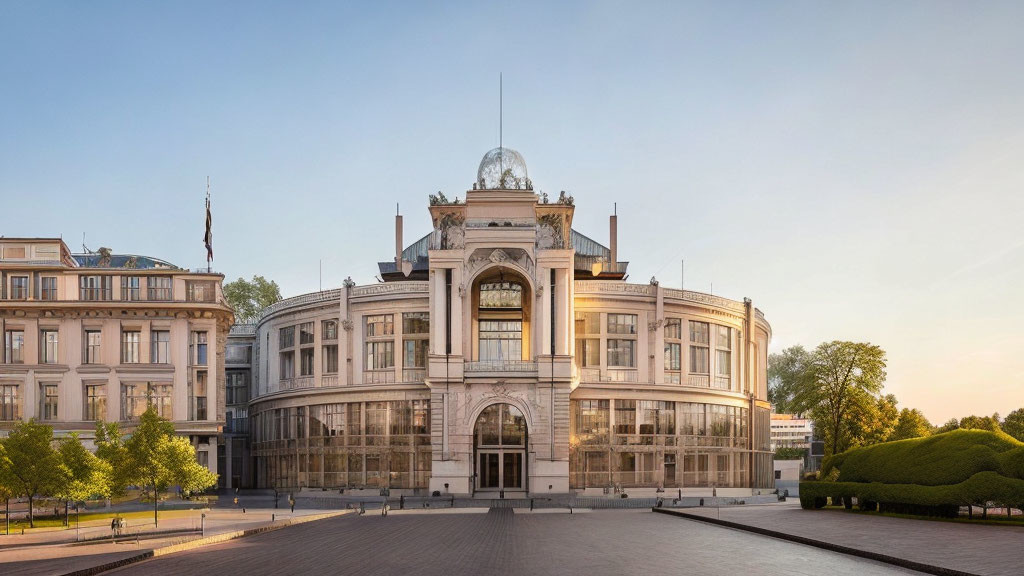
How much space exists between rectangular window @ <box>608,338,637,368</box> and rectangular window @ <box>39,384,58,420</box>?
42575 millimetres

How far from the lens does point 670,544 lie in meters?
35.1

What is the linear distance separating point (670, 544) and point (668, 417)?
4939 centimetres

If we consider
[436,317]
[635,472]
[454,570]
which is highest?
[436,317]

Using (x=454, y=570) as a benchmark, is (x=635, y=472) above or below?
below

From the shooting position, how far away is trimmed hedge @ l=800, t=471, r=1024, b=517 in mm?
40281

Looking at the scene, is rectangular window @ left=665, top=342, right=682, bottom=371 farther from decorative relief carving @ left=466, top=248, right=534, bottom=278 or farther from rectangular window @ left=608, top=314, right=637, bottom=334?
decorative relief carving @ left=466, top=248, right=534, bottom=278

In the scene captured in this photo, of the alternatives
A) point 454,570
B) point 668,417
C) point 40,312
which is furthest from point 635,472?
point 454,570

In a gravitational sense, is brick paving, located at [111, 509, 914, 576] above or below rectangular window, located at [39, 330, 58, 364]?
below

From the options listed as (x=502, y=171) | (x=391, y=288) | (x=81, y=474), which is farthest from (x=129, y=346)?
(x=502, y=171)

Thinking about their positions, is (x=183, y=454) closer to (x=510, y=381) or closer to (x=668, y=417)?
(x=510, y=381)

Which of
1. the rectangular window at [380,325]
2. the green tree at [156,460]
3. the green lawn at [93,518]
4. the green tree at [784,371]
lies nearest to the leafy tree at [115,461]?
the green tree at [156,460]

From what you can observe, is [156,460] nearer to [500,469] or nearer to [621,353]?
[500,469]

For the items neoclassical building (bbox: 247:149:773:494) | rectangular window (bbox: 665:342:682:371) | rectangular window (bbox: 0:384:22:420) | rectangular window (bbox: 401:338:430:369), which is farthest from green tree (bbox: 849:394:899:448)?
rectangular window (bbox: 0:384:22:420)

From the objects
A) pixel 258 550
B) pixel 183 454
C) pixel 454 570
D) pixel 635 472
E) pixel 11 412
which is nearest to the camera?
pixel 454 570
